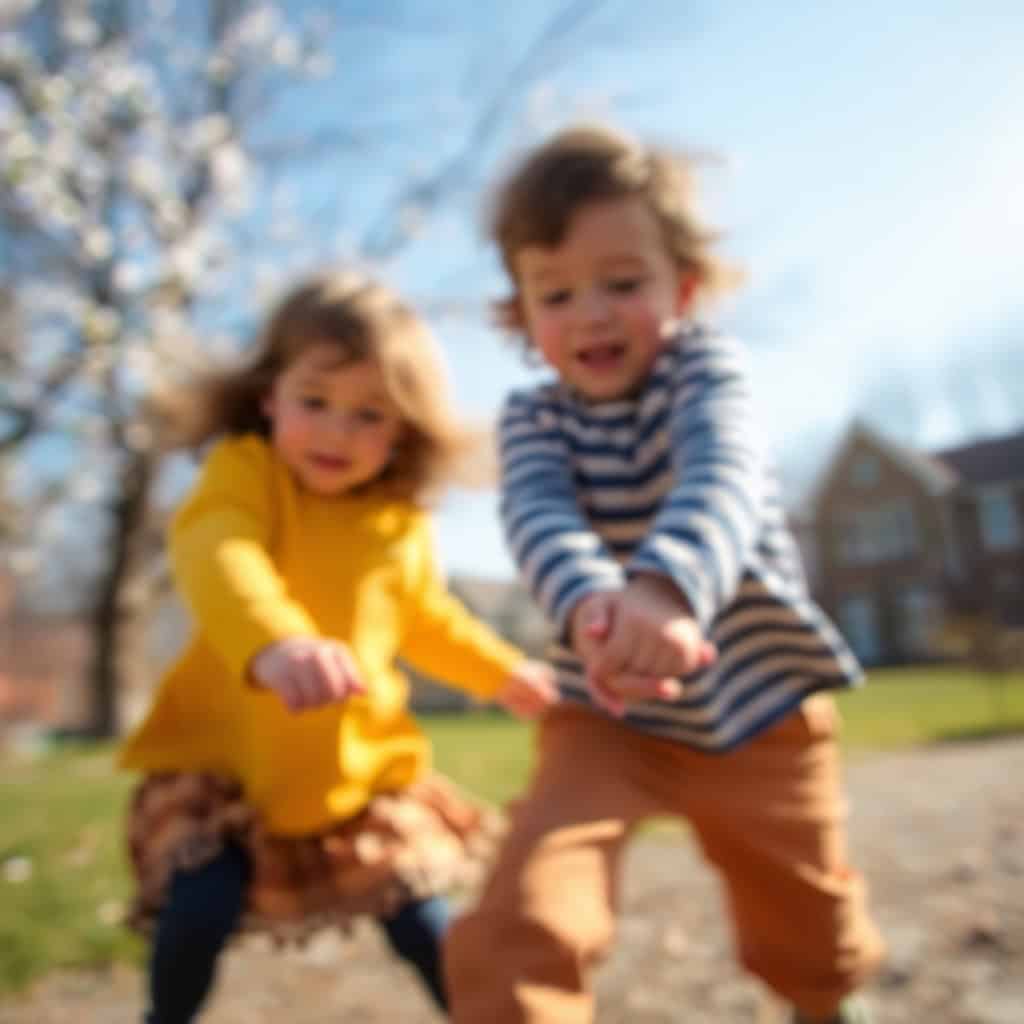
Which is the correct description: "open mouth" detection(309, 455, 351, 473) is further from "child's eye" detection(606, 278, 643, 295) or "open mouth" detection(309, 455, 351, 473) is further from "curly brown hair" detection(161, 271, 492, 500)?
"child's eye" detection(606, 278, 643, 295)

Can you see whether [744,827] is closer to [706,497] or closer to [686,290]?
[706,497]

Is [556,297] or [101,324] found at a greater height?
[101,324]

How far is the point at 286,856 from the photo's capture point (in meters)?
1.61

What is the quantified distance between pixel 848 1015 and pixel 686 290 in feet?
Answer: 4.27

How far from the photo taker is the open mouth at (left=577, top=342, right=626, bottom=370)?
4.87 feet

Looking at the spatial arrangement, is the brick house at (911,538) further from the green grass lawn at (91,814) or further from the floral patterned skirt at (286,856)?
the floral patterned skirt at (286,856)

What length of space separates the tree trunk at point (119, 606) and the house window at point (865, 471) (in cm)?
1529

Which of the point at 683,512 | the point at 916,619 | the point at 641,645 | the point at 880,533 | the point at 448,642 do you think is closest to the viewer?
the point at 641,645

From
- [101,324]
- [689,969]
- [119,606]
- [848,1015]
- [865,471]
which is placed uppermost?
[101,324]

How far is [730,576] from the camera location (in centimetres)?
114

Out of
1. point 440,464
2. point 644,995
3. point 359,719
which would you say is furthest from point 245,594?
point 644,995

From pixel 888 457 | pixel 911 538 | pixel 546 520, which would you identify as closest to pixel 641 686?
pixel 546 520

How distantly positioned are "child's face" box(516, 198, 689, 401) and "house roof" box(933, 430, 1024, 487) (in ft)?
47.6

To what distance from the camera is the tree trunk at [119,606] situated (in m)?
11.9
